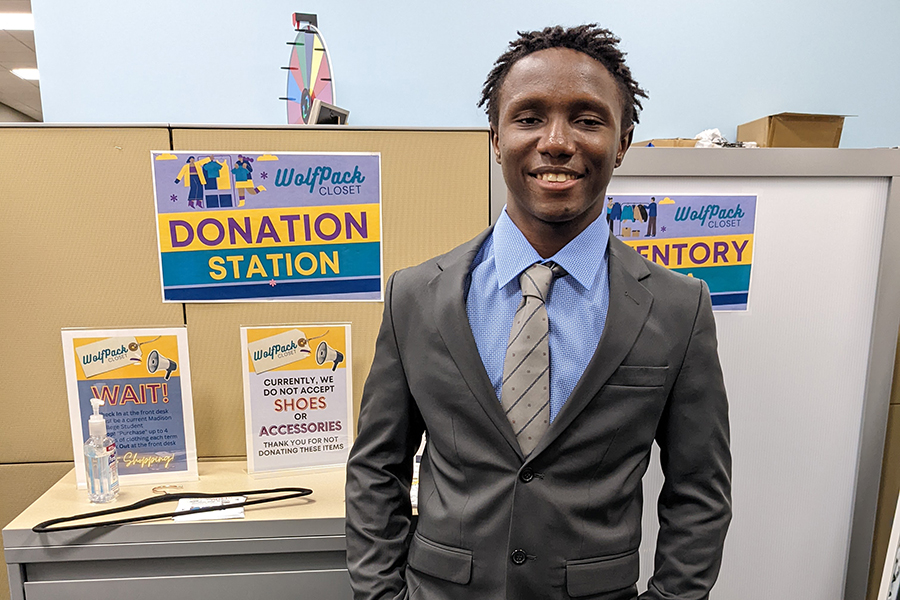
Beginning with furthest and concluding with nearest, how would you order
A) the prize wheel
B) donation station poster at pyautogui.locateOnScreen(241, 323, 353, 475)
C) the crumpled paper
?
the prize wheel < the crumpled paper < donation station poster at pyautogui.locateOnScreen(241, 323, 353, 475)

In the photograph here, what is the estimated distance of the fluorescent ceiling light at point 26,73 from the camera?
18.2 ft

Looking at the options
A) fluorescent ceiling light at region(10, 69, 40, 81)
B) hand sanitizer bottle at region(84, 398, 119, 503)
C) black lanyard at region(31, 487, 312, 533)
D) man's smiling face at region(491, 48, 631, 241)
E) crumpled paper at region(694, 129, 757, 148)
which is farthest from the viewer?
fluorescent ceiling light at region(10, 69, 40, 81)

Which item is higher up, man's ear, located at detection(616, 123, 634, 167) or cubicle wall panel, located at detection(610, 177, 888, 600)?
man's ear, located at detection(616, 123, 634, 167)

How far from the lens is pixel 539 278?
2.74 ft

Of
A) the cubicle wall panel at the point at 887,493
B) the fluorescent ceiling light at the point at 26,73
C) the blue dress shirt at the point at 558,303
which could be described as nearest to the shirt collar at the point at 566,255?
the blue dress shirt at the point at 558,303

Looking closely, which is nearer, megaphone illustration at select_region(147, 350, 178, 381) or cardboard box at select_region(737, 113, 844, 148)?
megaphone illustration at select_region(147, 350, 178, 381)

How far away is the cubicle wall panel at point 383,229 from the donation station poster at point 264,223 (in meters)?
0.03

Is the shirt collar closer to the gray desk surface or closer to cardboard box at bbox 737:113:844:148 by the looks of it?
the gray desk surface

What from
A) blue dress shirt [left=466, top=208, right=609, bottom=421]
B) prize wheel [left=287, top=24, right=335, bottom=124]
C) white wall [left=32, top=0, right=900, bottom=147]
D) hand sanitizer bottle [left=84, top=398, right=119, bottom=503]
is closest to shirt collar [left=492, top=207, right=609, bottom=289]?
blue dress shirt [left=466, top=208, right=609, bottom=421]

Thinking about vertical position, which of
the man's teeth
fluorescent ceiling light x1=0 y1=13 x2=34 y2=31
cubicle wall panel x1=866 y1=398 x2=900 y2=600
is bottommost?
cubicle wall panel x1=866 y1=398 x2=900 y2=600

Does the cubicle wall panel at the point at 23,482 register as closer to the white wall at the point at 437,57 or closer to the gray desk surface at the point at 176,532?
the gray desk surface at the point at 176,532

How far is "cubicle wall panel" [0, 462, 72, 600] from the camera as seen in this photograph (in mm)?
1307

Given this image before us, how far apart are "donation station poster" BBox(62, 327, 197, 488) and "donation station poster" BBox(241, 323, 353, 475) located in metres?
0.14

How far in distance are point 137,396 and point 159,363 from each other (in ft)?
0.28
